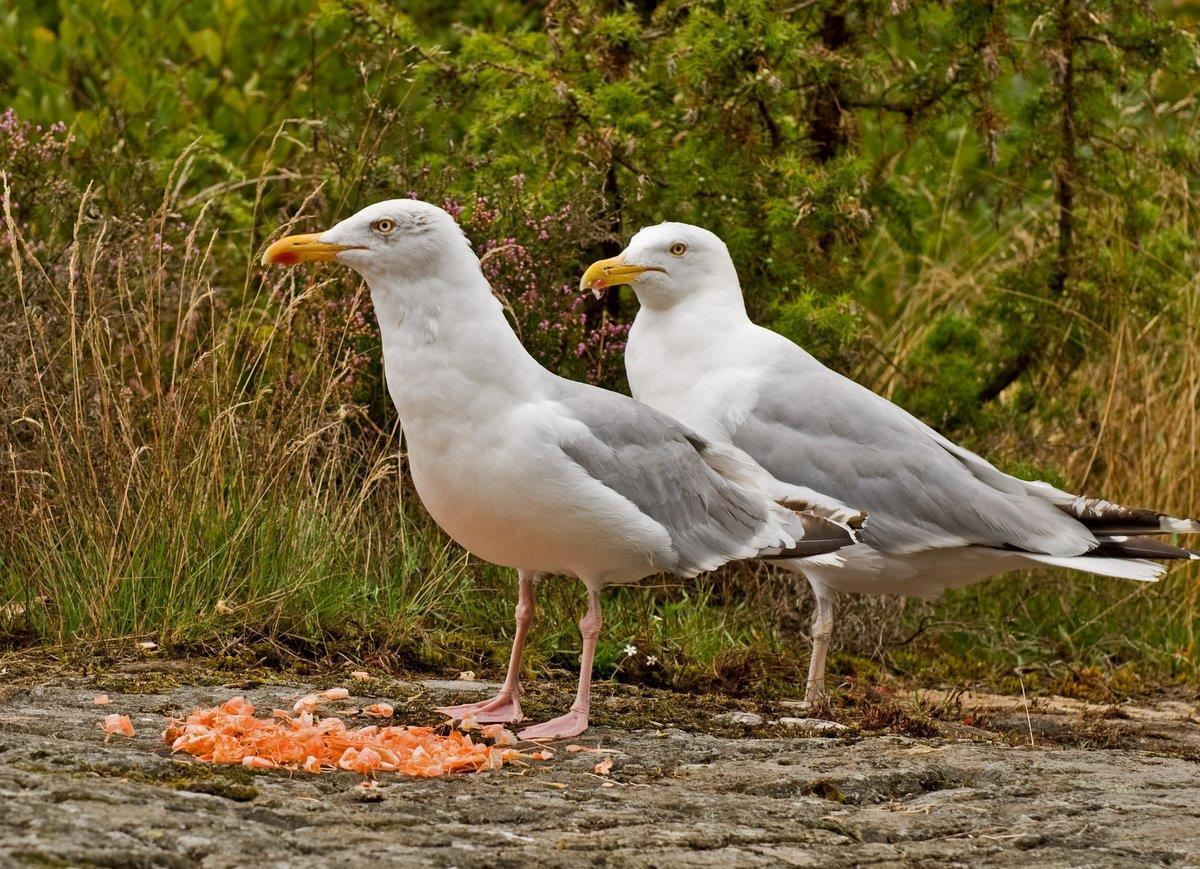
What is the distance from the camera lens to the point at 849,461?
→ 5.39 m

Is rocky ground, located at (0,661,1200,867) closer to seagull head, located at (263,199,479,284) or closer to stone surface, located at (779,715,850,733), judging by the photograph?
stone surface, located at (779,715,850,733)

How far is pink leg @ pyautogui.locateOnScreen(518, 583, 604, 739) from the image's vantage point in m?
4.27

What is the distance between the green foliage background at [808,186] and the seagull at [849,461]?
875mm

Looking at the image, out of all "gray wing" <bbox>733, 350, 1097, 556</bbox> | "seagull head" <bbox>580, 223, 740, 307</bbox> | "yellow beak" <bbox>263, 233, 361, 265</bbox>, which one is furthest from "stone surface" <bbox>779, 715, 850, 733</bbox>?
"yellow beak" <bbox>263, 233, 361, 265</bbox>

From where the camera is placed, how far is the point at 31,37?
31.8 ft

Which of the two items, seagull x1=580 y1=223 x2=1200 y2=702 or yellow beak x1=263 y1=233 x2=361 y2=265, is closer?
yellow beak x1=263 y1=233 x2=361 y2=265

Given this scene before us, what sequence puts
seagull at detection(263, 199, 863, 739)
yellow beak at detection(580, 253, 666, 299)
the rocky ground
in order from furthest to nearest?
yellow beak at detection(580, 253, 666, 299)
seagull at detection(263, 199, 863, 739)
the rocky ground

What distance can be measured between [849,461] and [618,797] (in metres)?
2.08

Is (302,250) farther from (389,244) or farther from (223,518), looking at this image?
(223,518)

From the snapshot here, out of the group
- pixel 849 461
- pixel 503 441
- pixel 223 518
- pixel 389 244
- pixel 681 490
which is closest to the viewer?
pixel 503 441

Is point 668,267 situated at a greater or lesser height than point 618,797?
greater

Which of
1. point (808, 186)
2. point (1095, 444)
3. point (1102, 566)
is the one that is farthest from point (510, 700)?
point (1095, 444)

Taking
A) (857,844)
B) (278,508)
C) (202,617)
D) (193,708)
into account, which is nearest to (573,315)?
(278,508)

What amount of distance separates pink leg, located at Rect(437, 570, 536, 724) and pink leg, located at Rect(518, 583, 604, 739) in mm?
124
